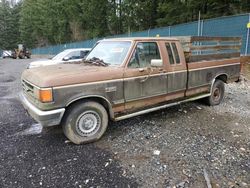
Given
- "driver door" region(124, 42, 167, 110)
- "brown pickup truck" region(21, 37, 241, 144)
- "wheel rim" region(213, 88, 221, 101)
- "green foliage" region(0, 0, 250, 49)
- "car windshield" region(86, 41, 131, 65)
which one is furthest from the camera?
"green foliage" region(0, 0, 250, 49)

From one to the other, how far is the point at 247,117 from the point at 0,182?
5.51 meters

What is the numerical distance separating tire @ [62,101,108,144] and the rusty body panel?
0.52 ft

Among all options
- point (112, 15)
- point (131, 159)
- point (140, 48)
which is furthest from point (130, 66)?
point (112, 15)

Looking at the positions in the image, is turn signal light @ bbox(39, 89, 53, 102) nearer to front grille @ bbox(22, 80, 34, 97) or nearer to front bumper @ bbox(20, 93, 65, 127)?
front bumper @ bbox(20, 93, 65, 127)

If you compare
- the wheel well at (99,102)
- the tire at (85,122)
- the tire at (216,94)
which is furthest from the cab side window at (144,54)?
the tire at (216,94)

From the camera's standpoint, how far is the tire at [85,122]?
14.3 ft

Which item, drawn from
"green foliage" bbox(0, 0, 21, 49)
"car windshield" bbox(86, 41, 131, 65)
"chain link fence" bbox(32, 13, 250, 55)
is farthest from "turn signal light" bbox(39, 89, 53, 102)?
"green foliage" bbox(0, 0, 21, 49)

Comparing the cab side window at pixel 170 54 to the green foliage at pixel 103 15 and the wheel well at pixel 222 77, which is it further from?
the green foliage at pixel 103 15

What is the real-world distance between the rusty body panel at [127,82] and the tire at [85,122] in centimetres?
16

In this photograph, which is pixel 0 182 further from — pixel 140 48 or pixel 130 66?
pixel 140 48

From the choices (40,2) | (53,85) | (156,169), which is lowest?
(156,169)

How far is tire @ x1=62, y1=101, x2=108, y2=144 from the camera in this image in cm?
436

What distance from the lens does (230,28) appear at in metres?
12.9

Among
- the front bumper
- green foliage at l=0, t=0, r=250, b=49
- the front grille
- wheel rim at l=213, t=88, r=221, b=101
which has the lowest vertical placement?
wheel rim at l=213, t=88, r=221, b=101
